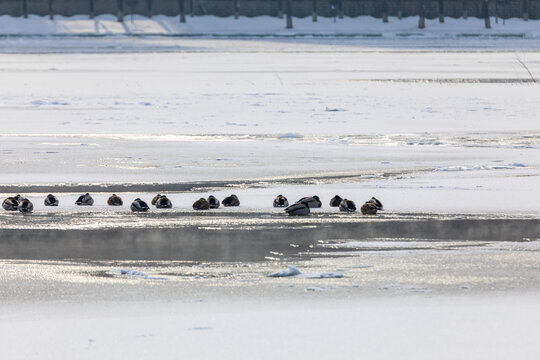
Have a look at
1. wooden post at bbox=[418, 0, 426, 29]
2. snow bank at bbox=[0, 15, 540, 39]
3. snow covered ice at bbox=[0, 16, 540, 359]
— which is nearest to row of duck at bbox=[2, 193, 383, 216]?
snow covered ice at bbox=[0, 16, 540, 359]

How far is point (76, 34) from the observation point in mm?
59500

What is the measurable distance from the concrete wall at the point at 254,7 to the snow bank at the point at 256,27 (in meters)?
1.00

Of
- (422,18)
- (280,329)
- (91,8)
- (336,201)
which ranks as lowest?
(280,329)

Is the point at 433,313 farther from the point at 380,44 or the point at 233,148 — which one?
the point at 380,44

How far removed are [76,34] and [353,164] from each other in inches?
1963

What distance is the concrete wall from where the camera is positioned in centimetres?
6794

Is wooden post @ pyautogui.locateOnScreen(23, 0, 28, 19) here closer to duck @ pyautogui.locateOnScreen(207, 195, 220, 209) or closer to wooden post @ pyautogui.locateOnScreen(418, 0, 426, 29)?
wooden post @ pyautogui.locateOnScreen(418, 0, 426, 29)

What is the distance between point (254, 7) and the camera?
68.9 m

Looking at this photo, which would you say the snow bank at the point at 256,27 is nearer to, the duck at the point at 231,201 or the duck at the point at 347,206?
the duck at the point at 231,201

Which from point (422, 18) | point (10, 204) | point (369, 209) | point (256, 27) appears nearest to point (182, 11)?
point (256, 27)

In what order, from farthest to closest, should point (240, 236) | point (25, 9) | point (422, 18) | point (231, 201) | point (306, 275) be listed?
point (25, 9) < point (422, 18) < point (231, 201) < point (240, 236) < point (306, 275)

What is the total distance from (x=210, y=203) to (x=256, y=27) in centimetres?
5712

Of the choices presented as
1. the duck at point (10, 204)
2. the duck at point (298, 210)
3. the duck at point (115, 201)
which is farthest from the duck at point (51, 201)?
the duck at point (298, 210)

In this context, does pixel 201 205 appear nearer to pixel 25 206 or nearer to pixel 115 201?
pixel 115 201
